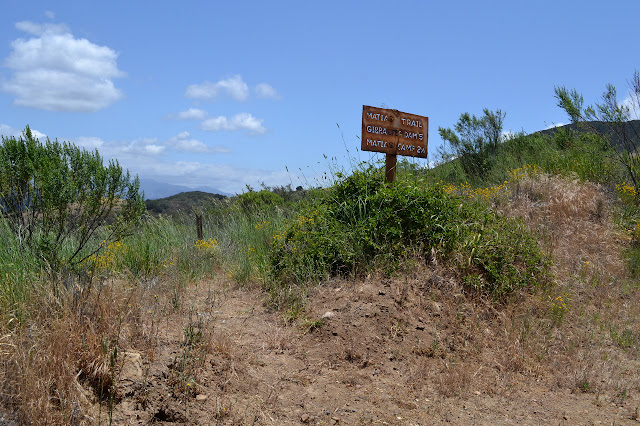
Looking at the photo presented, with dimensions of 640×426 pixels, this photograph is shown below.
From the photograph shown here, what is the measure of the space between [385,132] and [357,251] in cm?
225

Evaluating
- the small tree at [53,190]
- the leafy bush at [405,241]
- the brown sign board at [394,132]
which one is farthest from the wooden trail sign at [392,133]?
the small tree at [53,190]

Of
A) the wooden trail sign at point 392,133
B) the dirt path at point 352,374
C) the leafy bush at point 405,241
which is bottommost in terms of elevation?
the dirt path at point 352,374

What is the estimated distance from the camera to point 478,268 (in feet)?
20.2

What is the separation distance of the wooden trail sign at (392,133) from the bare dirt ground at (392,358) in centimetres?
Result: 220

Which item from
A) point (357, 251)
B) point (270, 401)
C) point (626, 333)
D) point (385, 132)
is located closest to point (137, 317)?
point (270, 401)

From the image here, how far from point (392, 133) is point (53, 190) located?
4.72m

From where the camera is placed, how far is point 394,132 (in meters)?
7.68

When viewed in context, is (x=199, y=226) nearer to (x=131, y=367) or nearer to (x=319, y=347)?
(x=319, y=347)

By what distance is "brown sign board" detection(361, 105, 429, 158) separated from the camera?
→ 7.38 metres

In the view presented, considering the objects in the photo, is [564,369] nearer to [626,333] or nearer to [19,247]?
[626,333]

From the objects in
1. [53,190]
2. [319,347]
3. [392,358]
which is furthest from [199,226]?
[392,358]

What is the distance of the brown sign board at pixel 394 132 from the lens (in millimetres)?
Result: 7379

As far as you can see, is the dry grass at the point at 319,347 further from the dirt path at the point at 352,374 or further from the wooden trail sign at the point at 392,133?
the wooden trail sign at the point at 392,133

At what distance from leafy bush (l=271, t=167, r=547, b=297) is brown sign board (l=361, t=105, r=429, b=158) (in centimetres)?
89
